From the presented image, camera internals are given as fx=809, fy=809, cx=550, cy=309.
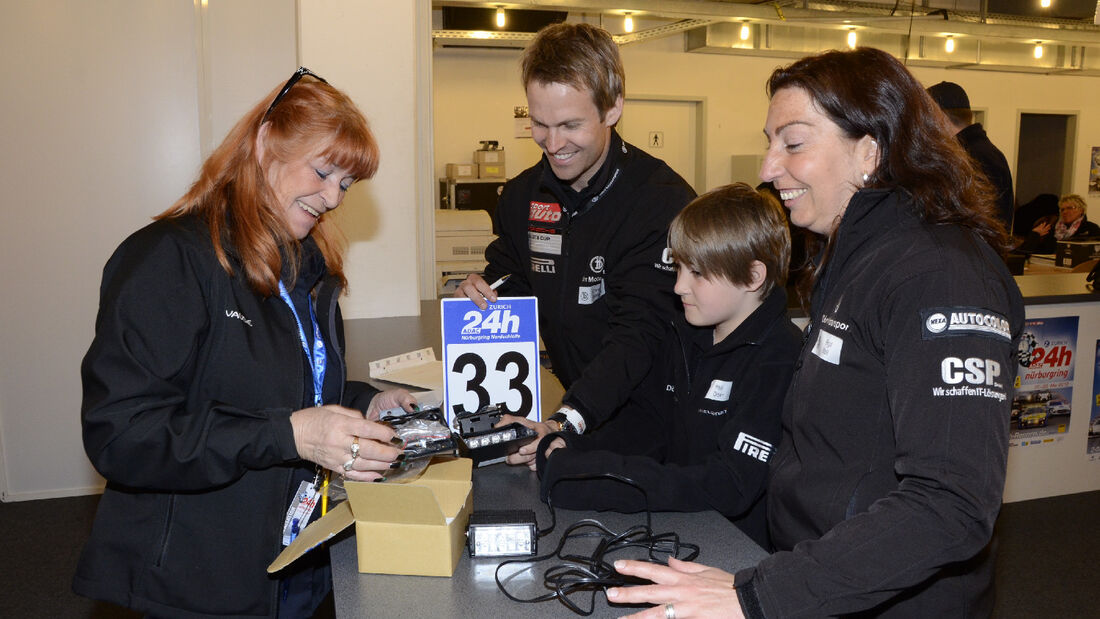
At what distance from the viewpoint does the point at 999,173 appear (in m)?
3.82

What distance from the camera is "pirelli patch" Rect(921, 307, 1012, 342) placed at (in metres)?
0.95

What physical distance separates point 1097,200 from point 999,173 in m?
9.74

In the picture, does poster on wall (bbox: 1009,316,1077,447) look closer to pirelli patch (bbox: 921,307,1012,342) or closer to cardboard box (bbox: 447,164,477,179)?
pirelli patch (bbox: 921,307,1012,342)

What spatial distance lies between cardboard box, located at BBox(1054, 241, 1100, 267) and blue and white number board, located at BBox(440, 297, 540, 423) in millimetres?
5627

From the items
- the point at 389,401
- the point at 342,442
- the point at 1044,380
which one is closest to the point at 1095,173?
the point at 1044,380

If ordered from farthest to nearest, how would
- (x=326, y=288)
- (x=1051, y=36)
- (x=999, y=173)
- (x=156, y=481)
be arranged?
(x=1051, y=36), (x=999, y=173), (x=326, y=288), (x=156, y=481)

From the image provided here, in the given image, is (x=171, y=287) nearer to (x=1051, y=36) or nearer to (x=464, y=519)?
(x=464, y=519)

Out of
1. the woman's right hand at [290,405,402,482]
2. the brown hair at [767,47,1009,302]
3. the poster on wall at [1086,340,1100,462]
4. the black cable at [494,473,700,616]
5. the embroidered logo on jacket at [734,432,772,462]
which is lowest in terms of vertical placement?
the poster on wall at [1086,340,1100,462]

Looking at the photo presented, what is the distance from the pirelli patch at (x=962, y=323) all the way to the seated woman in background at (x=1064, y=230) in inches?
300

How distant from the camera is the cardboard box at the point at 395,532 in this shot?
1.20m

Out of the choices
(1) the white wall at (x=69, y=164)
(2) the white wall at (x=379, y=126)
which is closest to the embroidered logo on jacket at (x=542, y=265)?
(2) the white wall at (x=379, y=126)

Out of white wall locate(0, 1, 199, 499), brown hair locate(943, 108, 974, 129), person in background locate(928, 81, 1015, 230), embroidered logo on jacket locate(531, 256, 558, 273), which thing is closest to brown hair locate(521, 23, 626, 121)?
embroidered logo on jacket locate(531, 256, 558, 273)

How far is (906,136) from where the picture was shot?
1133 mm

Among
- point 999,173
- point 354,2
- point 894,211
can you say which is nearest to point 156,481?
point 894,211
